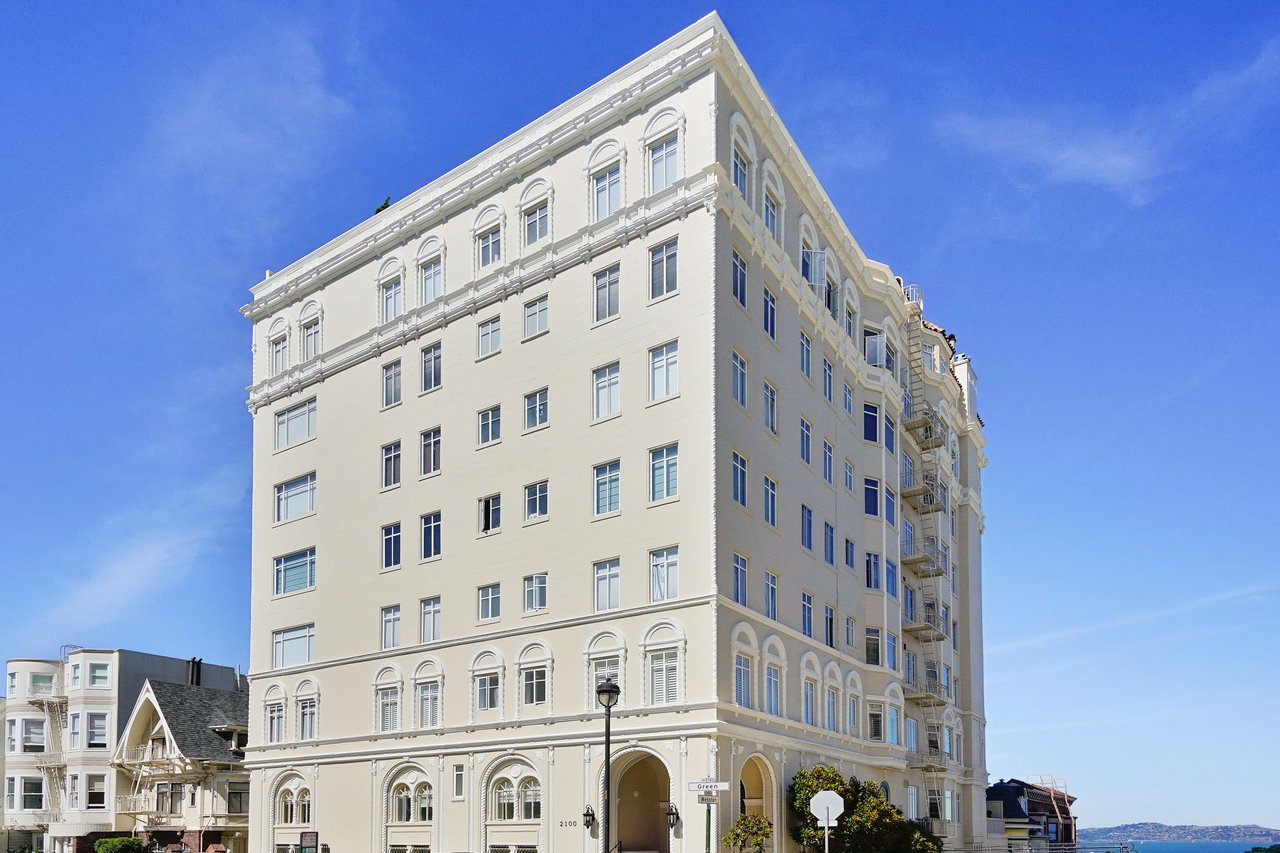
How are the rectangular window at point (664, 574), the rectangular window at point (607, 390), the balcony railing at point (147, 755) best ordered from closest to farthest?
the rectangular window at point (664, 574)
the rectangular window at point (607, 390)
the balcony railing at point (147, 755)

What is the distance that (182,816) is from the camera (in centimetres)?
7000

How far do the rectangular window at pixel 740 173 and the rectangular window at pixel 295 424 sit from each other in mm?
22001

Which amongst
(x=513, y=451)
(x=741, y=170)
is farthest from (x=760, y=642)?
(x=741, y=170)

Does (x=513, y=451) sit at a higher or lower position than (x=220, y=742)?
higher

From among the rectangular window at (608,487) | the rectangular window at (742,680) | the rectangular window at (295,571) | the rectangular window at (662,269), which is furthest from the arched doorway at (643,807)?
the rectangular window at (295,571)

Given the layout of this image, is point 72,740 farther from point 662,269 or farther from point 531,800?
point 662,269

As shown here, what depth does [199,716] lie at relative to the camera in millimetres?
73125

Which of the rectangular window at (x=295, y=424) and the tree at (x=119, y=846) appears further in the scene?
the tree at (x=119, y=846)

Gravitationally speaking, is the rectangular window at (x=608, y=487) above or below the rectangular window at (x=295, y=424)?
below

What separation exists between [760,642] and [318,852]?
20032 mm

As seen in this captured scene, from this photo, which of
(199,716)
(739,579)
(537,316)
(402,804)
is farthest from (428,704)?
(199,716)

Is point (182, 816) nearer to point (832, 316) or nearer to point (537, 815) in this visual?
point (537, 815)

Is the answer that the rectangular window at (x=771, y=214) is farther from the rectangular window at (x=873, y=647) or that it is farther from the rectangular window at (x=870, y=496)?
the rectangular window at (x=873, y=647)

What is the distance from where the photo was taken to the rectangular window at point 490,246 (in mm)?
51934
